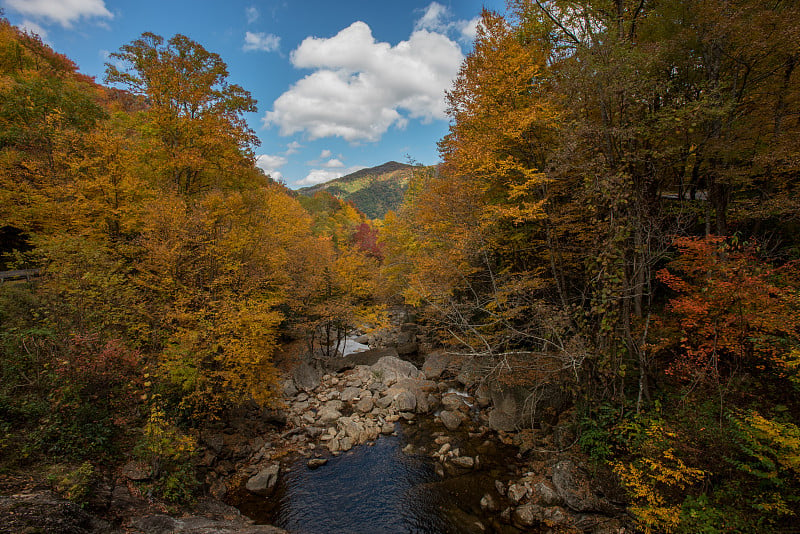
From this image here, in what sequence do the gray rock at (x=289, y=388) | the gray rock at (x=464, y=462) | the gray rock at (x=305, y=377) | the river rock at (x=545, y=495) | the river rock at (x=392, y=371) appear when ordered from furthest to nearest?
the river rock at (x=392, y=371)
the gray rock at (x=305, y=377)
the gray rock at (x=289, y=388)
the gray rock at (x=464, y=462)
the river rock at (x=545, y=495)

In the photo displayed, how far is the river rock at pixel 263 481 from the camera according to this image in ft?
29.3

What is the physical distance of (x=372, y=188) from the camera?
157000 mm

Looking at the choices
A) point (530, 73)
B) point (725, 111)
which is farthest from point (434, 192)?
point (725, 111)

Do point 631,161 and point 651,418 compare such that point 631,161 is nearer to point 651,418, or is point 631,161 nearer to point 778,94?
point 778,94

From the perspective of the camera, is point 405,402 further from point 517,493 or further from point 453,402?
point 517,493

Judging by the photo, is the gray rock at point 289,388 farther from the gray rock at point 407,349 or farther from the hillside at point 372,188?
the hillside at point 372,188

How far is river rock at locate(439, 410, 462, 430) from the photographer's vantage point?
11.9 metres

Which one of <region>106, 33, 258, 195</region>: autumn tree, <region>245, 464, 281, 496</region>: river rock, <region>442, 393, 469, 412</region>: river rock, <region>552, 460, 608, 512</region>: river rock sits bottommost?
<region>442, 393, 469, 412</region>: river rock

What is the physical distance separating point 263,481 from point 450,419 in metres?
6.94

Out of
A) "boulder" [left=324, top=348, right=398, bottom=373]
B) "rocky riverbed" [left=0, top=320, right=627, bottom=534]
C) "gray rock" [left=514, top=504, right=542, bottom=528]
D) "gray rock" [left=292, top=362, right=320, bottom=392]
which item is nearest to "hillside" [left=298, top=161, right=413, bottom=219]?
"boulder" [left=324, top=348, right=398, bottom=373]

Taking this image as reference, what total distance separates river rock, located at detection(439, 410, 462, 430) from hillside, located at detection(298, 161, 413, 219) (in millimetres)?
104950

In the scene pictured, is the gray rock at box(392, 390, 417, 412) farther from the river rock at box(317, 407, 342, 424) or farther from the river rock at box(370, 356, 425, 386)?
the river rock at box(317, 407, 342, 424)

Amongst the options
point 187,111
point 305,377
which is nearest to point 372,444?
point 305,377

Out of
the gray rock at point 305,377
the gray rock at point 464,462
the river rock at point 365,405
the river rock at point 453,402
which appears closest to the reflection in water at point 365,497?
the gray rock at point 464,462
